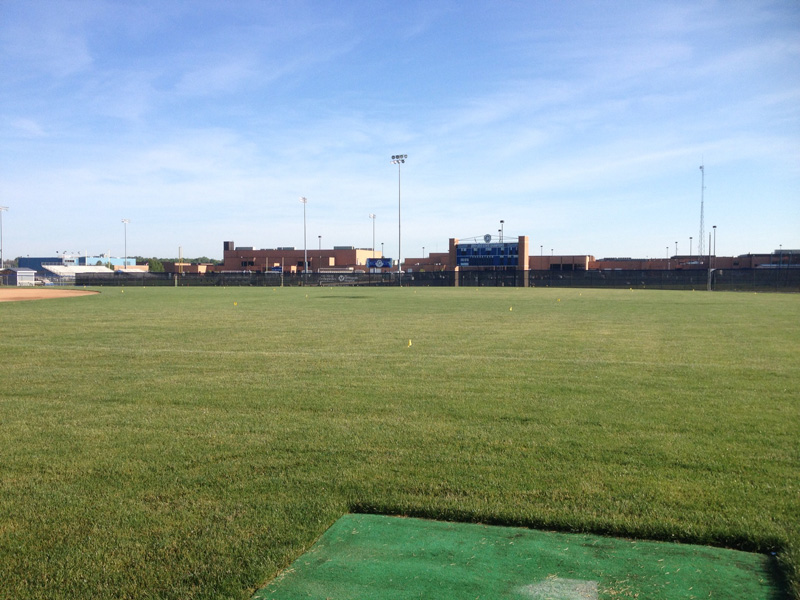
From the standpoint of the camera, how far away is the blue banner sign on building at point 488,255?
7762 cm

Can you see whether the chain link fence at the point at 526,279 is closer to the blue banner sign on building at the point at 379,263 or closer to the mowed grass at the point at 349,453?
the blue banner sign on building at the point at 379,263

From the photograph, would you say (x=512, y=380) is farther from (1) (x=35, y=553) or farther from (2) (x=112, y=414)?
(1) (x=35, y=553)

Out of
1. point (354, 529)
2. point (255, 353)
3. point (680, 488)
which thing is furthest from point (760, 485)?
point (255, 353)

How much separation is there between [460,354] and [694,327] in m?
8.94

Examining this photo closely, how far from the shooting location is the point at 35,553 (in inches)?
139

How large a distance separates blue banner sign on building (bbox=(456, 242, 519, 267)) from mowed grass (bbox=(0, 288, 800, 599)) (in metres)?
66.6

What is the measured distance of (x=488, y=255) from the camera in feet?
257

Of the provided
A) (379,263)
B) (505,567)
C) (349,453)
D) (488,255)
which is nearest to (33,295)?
(349,453)

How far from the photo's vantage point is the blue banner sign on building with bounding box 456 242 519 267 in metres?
77.6

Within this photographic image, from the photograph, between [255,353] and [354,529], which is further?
[255,353]

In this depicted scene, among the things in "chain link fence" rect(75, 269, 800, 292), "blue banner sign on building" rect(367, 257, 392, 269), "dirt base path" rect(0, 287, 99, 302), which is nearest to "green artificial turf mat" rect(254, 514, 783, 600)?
"dirt base path" rect(0, 287, 99, 302)

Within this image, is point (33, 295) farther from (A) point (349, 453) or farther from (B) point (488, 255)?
(B) point (488, 255)

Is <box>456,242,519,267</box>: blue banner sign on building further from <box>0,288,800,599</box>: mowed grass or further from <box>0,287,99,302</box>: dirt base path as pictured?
<box>0,288,800,599</box>: mowed grass

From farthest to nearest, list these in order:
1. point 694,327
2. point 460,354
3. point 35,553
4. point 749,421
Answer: point 694,327 < point 460,354 < point 749,421 < point 35,553
